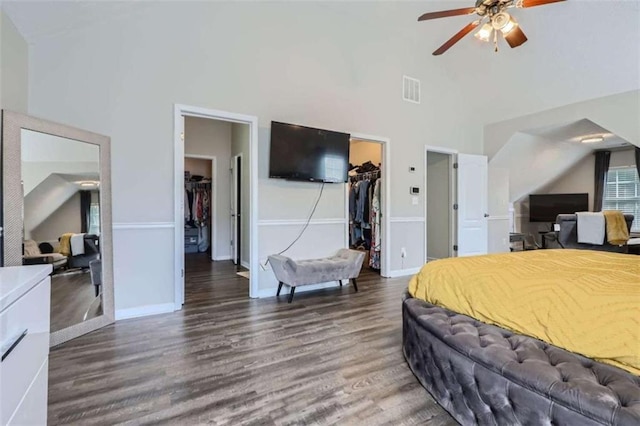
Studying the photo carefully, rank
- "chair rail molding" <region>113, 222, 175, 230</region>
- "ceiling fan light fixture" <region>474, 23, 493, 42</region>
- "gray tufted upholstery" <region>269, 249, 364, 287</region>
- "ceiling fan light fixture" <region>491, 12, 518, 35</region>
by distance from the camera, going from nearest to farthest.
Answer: "ceiling fan light fixture" <region>491, 12, 518, 35</region>, "ceiling fan light fixture" <region>474, 23, 493, 42</region>, "chair rail molding" <region>113, 222, 175, 230</region>, "gray tufted upholstery" <region>269, 249, 364, 287</region>

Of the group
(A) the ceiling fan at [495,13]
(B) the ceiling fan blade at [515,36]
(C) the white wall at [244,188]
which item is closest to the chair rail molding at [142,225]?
(C) the white wall at [244,188]

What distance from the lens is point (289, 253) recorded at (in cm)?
379

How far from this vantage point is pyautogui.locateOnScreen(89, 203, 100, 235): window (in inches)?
106

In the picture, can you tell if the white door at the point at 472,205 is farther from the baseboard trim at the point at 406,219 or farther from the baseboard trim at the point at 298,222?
the baseboard trim at the point at 298,222

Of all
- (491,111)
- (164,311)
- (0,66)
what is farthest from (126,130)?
(491,111)

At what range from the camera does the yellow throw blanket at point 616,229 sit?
3658 millimetres

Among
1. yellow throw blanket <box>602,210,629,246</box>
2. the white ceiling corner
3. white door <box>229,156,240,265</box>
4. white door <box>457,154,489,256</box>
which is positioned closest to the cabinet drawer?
Result: the white ceiling corner

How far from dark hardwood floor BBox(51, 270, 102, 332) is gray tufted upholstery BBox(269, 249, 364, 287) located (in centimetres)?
169

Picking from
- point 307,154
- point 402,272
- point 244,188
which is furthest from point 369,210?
point 244,188

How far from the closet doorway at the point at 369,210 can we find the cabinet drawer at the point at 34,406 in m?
3.57

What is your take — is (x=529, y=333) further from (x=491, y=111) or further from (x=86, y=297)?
(x=491, y=111)

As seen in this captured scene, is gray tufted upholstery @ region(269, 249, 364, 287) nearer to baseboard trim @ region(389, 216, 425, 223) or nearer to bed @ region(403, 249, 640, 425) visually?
baseboard trim @ region(389, 216, 425, 223)

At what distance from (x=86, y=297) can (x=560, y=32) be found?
6084 millimetres

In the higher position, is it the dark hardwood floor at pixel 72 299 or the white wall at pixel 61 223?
the white wall at pixel 61 223
